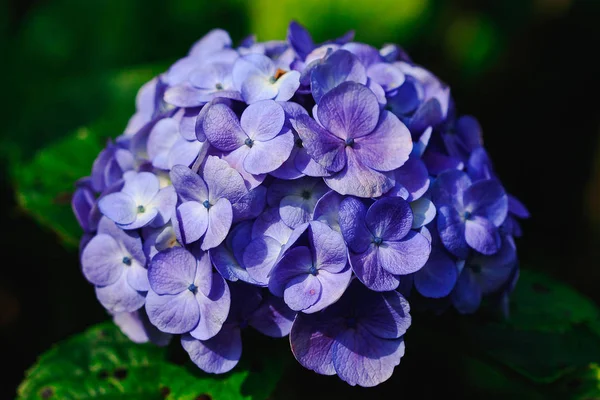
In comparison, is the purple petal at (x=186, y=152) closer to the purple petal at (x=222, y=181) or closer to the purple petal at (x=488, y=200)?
the purple petal at (x=222, y=181)

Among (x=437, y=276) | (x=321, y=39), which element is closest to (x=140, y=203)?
(x=437, y=276)

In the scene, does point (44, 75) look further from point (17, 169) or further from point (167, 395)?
point (167, 395)

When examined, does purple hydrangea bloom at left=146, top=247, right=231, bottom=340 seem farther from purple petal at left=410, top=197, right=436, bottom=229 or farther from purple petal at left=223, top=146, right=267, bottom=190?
purple petal at left=410, top=197, right=436, bottom=229

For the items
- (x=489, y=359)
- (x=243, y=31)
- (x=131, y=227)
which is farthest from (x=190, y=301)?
(x=243, y=31)

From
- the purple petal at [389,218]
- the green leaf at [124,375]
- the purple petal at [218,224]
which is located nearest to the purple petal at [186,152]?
the purple petal at [218,224]

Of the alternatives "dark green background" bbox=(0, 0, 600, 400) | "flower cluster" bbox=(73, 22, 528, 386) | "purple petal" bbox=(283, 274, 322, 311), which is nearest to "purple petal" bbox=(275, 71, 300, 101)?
"flower cluster" bbox=(73, 22, 528, 386)

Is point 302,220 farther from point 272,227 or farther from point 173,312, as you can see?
point 173,312

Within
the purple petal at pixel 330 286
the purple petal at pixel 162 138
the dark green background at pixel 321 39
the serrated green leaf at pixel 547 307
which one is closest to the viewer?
the purple petal at pixel 330 286
